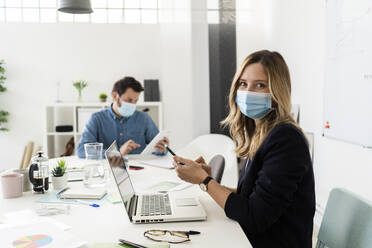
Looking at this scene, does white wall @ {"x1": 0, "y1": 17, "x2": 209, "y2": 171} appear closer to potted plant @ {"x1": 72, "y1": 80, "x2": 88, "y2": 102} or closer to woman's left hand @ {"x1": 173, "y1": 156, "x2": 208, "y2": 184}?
potted plant @ {"x1": 72, "y1": 80, "x2": 88, "y2": 102}

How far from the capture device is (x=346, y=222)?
1.13 metres

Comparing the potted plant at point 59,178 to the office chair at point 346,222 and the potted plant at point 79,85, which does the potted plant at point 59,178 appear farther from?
the potted plant at point 79,85

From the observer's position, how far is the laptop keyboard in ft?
4.13

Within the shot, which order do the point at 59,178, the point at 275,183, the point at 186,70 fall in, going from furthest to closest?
the point at 186,70 < the point at 59,178 < the point at 275,183

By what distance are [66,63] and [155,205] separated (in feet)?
12.9

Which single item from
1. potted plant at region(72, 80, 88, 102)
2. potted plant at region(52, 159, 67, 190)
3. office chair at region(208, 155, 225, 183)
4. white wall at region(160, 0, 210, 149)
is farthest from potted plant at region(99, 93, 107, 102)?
potted plant at region(52, 159, 67, 190)

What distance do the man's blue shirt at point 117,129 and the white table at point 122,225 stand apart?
1.34 m

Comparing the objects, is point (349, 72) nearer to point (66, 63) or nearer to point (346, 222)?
point (346, 222)

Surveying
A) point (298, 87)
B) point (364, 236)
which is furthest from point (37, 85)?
point (364, 236)

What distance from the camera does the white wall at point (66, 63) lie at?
468 cm

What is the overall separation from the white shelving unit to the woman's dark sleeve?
3398 mm

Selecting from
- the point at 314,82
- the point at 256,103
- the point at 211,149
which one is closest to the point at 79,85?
the point at 211,149

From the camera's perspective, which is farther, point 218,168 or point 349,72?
point 349,72

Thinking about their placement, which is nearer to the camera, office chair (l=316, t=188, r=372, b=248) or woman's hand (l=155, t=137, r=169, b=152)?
office chair (l=316, t=188, r=372, b=248)
